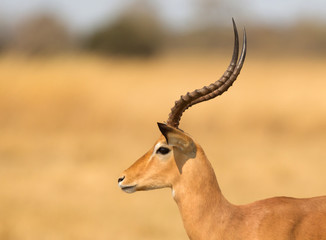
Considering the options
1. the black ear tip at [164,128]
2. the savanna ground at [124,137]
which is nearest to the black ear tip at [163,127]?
the black ear tip at [164,128]

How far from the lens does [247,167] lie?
47.2 ft

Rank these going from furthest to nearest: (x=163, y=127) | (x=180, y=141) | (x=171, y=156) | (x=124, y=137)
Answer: (x=124, y=137) < (x=171, y=156) < (x=180, y=141) < (x=163, y=127)

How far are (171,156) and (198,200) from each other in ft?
1.26

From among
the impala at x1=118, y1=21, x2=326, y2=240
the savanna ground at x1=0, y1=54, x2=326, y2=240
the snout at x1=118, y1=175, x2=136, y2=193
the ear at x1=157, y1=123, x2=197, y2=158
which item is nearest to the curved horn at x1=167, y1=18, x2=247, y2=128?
the impala at x1=118, y1=21, x2=326, y2=240

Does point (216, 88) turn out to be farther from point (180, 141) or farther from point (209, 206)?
point (209, 206)

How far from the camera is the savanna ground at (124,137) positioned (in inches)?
441

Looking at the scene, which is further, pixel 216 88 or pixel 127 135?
pixel 127 135

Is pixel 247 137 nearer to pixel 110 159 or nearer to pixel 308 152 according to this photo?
pixel 308 152

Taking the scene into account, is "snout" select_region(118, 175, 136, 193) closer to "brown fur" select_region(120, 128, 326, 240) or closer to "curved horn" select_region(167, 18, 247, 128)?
"brown fur" select_region(120, 128, 326, 240)

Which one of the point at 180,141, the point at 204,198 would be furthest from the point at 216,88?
the point at 204,198

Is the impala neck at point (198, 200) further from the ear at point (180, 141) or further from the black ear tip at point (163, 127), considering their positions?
the black ear tip at point (163, 127)

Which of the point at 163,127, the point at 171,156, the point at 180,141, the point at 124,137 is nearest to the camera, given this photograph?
the point at 163,127

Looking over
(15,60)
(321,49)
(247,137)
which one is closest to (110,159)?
(247,137)

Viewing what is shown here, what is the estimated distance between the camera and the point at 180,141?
536 cm
